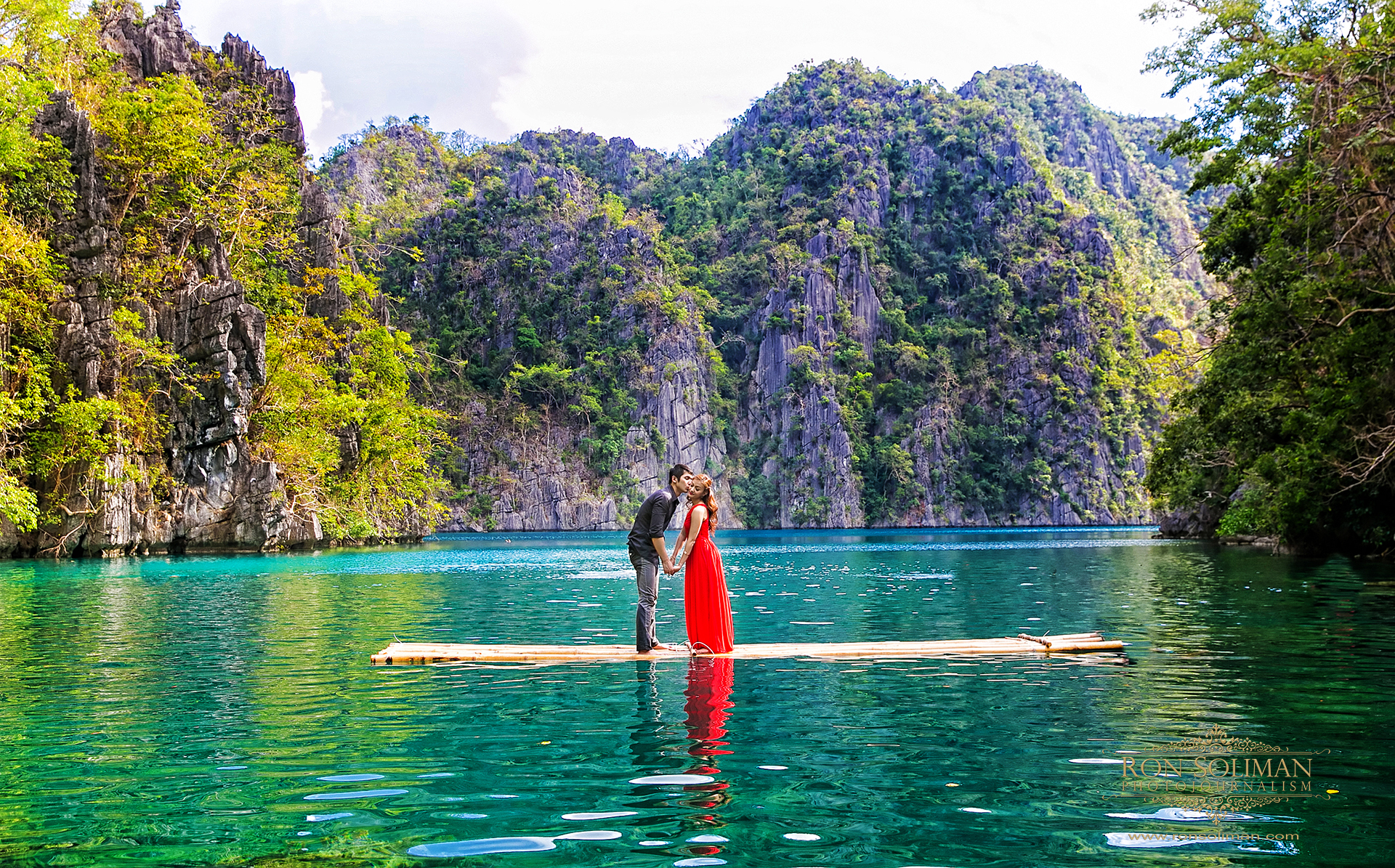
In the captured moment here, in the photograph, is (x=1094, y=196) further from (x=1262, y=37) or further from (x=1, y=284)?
(x=1, y=284)

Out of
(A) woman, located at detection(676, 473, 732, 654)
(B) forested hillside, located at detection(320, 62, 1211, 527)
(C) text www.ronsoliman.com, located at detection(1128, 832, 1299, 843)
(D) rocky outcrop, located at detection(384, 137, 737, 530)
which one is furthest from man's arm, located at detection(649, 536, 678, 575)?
(B) forested hillside, located at detection(320, 62, 1211, 527)

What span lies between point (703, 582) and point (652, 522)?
946 millimetres

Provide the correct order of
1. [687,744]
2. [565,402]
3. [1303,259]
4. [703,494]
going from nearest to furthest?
[687,744] < [703,494] < [1303,259] < [565,402]

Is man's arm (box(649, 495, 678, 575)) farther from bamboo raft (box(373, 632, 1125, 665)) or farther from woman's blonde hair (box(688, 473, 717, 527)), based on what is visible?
bamboo raft (box(373, 632, 1125, 665))

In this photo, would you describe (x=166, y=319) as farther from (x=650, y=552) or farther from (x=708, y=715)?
(x=708, y=715)

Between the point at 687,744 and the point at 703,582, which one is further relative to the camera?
the point at 703,582

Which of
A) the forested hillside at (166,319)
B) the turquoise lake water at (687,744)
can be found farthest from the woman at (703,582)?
the forested hillside at (166,319)

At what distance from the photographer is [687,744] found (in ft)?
25.5

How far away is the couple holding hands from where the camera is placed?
461 inches

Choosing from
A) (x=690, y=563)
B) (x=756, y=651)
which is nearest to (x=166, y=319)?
(x=690, y=563)

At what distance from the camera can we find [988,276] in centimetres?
11725

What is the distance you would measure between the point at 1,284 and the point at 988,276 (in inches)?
3997

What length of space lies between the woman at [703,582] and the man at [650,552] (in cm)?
23

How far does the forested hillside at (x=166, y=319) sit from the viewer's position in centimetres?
3659
